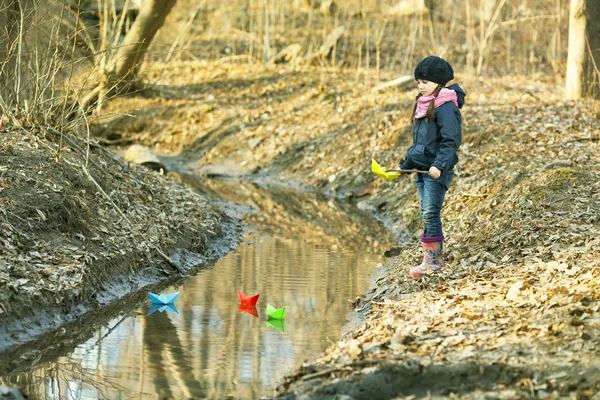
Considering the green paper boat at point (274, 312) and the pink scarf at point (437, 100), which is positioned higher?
the pink scarf at point (437, 100)

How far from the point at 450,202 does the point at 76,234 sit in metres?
5.42

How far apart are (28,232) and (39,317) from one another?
1.15m

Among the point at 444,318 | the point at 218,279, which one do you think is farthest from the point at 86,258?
the point at 444,318

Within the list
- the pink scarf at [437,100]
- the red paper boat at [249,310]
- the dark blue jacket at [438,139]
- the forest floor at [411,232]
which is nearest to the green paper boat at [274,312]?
the red paper boat at [249,310]

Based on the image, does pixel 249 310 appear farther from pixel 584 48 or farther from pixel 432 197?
pixel 584 48

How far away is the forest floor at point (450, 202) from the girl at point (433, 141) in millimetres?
362

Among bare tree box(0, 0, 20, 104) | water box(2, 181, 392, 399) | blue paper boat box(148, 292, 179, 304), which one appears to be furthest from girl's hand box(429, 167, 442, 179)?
bare tree box(0, 0, 20, 104)

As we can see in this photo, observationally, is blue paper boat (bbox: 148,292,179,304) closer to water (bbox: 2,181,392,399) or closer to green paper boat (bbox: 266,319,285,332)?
water (bbox: 2,181,392,399)

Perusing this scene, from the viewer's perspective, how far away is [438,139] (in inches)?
292

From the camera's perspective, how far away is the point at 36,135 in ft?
31.1

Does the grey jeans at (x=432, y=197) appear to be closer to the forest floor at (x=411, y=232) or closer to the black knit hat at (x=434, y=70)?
the forest floor at (x=411, y=232)

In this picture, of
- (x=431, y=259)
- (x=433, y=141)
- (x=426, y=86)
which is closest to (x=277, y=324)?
(x=431, y=259)

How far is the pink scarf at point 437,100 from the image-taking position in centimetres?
728

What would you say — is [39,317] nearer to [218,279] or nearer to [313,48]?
[218,279]
